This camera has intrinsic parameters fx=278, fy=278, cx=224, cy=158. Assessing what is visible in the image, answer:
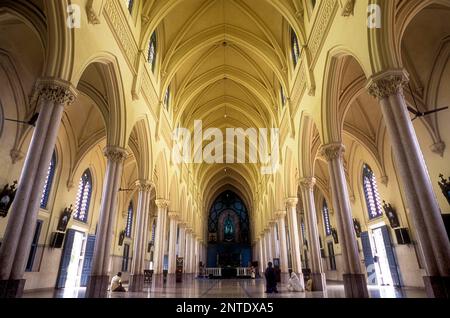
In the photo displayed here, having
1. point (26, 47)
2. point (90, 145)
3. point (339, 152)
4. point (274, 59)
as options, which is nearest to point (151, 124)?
point (90, 145)

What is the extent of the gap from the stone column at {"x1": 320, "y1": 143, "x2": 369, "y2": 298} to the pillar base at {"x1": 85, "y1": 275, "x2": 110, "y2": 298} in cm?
692

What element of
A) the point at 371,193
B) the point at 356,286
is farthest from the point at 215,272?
the point at 356,286

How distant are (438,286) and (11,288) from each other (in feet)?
24.4

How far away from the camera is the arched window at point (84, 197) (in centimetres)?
1615

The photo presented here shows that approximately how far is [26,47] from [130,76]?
3896 mm

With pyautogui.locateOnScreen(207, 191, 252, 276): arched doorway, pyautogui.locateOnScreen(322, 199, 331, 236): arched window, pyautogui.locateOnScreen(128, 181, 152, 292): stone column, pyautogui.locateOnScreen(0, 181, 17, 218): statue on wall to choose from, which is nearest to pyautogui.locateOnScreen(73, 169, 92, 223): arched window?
pyautogui.locateOnScreen(0, 181, 17, 218): statue on wall

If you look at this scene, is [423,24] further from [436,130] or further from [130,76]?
[130,76]

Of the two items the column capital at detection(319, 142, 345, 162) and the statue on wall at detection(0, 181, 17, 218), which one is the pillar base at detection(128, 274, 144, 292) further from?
the column capital at detection(319, 142, 345, 162)

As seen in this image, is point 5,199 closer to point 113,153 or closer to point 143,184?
point 113,153

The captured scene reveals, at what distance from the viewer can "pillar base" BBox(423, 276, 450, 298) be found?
4.65m

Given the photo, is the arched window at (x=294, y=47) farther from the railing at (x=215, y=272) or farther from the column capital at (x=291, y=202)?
the railing at (x=215, y=272)

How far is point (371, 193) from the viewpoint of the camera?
16.2 meters

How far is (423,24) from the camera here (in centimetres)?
955

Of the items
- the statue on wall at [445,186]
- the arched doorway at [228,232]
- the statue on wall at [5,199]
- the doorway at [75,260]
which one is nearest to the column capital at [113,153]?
the statue on wall at [5,199]
